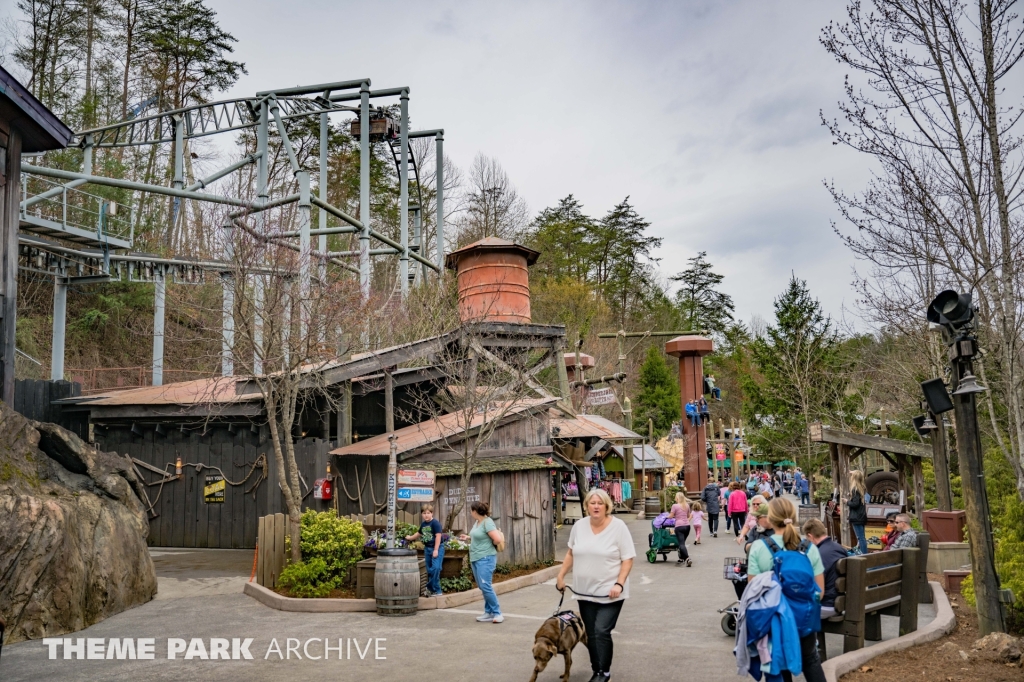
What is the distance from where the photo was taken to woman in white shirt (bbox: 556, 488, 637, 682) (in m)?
7.20

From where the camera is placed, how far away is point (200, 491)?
1988cm

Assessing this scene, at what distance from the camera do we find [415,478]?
13.1 meters

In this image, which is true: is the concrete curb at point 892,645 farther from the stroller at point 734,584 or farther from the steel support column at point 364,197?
the steel support column at point 364,197

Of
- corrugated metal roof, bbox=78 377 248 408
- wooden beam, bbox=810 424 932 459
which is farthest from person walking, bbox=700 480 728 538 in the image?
corrugated metal roof, bbox=78 377 248 408

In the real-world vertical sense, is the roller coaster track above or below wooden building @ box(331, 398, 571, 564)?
above

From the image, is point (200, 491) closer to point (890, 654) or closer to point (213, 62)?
point (890, 654)

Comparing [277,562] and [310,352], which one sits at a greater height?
[310,352]

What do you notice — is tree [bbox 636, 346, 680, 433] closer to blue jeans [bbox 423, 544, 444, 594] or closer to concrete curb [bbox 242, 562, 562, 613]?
concrete curb [bbox 242, 562, 562, 613]

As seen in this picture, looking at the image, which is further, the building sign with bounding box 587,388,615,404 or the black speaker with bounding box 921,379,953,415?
the building sign with bounding box 587,388,615,404

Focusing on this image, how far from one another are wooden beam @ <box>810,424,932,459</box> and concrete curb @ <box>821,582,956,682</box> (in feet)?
19.3

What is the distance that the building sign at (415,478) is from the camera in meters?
13.1

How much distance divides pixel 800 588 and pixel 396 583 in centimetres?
661

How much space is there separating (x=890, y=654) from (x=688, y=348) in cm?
2629

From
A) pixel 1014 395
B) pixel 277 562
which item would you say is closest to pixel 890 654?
pixel 1014 395
